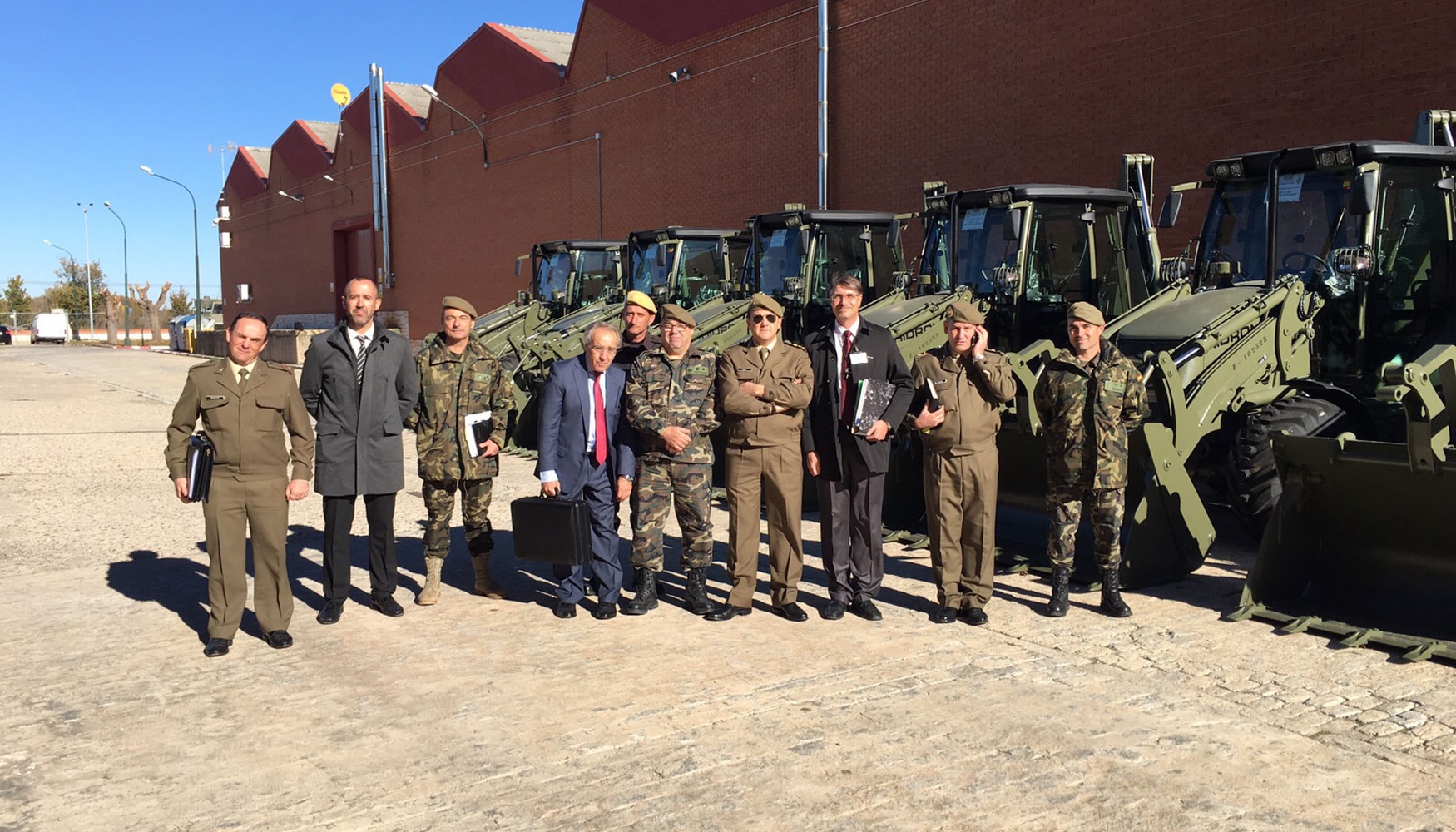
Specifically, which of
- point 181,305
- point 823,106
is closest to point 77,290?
point 181,305

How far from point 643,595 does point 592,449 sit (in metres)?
0.91

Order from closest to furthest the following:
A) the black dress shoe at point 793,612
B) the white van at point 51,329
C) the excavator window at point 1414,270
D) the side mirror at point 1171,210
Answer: the black dress shoe at point 793,612, the excavator window at point 1414,270, the side mirror at point 1171,210, the white van at point 51,329

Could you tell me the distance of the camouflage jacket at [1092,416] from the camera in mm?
6578

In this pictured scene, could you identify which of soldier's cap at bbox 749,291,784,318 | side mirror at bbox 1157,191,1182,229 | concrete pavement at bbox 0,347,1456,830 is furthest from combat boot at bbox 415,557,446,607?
side mirror at bbox 1157,191,1182,229

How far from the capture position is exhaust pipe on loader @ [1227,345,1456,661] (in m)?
6.01

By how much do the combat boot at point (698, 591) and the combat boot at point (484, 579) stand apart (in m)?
1.24

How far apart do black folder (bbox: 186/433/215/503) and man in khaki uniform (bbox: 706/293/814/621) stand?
2644 millimetres

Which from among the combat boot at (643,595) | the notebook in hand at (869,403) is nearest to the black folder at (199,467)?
the combat boot at (643,595)

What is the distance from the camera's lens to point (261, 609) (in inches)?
246

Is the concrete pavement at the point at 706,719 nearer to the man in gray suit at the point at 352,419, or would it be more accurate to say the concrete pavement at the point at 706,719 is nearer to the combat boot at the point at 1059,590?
the combat boot at the point at 1059,590

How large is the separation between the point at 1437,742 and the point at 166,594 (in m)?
6.81

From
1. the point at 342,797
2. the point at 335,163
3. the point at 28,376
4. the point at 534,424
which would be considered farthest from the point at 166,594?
the point at 335,163

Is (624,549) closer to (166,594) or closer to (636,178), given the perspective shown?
(166,594)

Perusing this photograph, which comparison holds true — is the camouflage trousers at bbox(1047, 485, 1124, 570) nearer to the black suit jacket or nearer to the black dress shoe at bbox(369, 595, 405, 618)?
the black suit jacket
